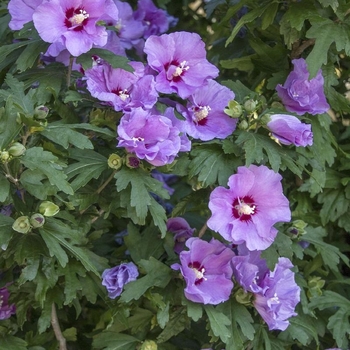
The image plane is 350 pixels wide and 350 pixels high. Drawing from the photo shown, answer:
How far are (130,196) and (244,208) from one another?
Answer: 249mm

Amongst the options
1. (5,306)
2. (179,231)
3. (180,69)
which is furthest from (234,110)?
(5,306)

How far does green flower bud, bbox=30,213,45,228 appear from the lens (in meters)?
1.25

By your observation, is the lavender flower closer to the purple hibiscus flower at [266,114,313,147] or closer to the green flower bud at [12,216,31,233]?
the purple hibiscus flower at [266,114,313,147]

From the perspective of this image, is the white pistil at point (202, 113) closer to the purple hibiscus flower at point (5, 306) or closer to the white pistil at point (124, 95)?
the white pistil at point (124, 95)

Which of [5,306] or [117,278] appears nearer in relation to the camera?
[117,278]

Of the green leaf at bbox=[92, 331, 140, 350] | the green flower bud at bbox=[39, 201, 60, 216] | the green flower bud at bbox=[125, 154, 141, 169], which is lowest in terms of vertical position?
the green leaf at bbox=[92, 331, 140, 350]

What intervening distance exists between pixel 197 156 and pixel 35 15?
1.47 ft

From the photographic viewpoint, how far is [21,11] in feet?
4.64

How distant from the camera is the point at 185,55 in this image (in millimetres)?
1452

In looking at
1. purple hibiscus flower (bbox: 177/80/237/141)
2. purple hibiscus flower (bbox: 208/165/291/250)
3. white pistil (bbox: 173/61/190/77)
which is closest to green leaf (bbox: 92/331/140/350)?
purple hibiscus flower (bbox: 208/165/291/250)

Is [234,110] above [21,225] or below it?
above

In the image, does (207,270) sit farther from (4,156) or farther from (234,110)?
(4,156)

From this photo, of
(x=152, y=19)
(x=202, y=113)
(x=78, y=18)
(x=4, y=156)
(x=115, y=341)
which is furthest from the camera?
(x=152, y=19)

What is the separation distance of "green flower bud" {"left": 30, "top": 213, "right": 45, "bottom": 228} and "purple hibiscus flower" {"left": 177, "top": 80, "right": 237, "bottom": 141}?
0.37 m
